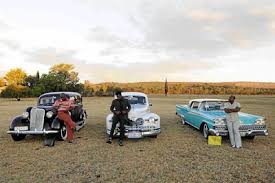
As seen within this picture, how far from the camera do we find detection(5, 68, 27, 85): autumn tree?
216 feet

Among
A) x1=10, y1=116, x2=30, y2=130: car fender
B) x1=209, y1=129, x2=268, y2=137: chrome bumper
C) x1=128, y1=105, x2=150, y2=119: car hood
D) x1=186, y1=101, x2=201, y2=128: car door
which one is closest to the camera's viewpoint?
x1=209, y1=129, x2=268, y2=137: chrome bumper

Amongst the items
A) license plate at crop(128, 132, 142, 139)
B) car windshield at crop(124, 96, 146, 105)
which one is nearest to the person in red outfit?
license plate at crop(128, 132, 142, 139)

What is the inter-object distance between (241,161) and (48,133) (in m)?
6.08

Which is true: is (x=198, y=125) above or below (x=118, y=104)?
below

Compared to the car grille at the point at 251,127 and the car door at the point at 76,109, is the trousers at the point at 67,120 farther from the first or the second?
the car grille at the point at 251,127

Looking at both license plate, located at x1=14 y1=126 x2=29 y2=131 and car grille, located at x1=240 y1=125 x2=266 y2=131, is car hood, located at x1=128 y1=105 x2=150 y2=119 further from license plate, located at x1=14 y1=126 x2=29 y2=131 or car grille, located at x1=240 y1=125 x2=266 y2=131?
license plate, located at x1=14 y1=126 x2=29 y2=131

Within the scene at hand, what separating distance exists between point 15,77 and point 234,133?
2656 inches

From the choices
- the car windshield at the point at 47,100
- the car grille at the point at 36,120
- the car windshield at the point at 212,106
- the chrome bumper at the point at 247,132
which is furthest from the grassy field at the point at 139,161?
the car windshield at the point at 47,100

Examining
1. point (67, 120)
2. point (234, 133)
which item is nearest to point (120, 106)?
point (67, 120)

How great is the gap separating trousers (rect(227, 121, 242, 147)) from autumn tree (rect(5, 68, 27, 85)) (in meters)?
65.7

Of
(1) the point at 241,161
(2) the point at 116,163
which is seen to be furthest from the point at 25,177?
(1) the point at 241,161

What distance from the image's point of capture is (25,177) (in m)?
5.47

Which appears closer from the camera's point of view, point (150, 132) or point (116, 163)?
point (116, 163)

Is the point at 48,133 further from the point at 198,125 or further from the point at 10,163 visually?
the point at 198,125
